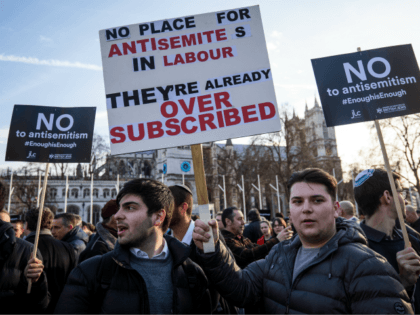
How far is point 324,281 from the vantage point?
210cm

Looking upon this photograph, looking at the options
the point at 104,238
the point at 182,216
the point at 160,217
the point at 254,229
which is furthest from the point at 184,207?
the point at 254,229

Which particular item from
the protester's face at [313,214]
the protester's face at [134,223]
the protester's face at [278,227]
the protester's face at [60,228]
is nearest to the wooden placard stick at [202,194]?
the protester's face at [134,223]

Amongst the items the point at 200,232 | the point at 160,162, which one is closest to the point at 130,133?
the point at 200,232

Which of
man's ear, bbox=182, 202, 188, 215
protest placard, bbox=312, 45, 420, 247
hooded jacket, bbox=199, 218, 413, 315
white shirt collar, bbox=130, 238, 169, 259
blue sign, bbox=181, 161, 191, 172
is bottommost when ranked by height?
hooded jacket, bbox=199, 218, 413, 315

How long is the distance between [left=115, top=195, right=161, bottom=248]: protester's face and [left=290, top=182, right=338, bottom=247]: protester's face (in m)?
1.07

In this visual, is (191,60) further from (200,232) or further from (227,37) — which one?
(200,232)

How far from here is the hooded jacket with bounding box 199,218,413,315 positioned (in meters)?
1.93

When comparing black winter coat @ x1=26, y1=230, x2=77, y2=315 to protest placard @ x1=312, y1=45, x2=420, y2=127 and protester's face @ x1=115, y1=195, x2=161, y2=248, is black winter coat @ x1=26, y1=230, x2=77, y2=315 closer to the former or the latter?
protester's face @ x1=115, y1=195, x2=161, y2=248

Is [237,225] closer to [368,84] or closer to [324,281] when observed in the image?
[368,84]

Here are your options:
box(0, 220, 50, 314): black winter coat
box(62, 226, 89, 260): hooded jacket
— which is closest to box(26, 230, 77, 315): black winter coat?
box(62, 226, 89, 260): hooded jacket

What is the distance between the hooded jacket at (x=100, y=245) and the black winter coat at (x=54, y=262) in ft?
2.84

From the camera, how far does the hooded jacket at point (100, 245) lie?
3.68m

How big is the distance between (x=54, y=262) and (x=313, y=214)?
3625mm

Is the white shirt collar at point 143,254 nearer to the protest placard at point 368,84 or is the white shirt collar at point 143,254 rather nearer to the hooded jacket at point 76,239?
the protest placard at point 368,84
